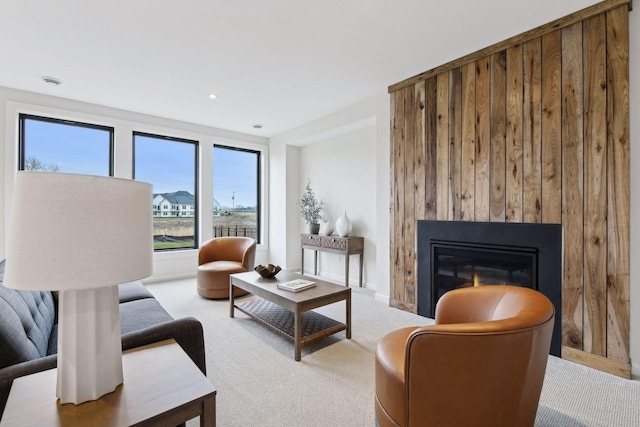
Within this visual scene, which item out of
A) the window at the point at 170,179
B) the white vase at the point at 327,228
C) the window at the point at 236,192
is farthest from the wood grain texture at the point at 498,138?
the window at the point at 170,179

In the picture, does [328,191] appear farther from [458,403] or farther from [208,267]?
[458,403]

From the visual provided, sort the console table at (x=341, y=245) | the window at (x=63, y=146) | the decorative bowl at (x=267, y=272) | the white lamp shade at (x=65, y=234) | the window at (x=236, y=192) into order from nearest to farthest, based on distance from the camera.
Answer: the white lamp shade at (x=65, y=234), the decorative bowl at (x=267, y=272), the window at (x=63, y=146), the console table at (x=341, y=245), the window at (x=236, y=192)

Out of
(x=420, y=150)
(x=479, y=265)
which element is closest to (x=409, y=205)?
(x=420, y=150)

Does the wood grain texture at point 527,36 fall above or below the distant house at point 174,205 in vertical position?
above

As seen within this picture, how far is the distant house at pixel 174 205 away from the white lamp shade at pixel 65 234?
4.38 metres

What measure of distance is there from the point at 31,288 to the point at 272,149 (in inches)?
209

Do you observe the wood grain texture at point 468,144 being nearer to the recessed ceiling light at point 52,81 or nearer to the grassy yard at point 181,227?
the grassy yard at point 181,227

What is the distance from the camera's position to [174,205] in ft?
16.7

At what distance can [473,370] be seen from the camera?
1161mm

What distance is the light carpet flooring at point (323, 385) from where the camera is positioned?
5.55ft

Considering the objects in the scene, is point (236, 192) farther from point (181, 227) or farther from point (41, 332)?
point (41, 332)

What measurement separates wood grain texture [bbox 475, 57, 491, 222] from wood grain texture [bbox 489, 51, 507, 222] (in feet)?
0.11

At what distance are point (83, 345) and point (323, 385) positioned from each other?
1.48m

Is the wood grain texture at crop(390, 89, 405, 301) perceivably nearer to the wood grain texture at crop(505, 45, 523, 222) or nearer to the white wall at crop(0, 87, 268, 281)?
the wood grain texture at crop(505, 45, 523, 222)
